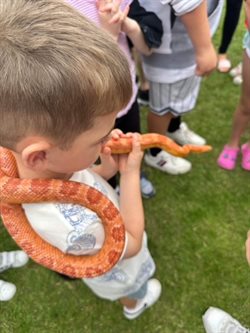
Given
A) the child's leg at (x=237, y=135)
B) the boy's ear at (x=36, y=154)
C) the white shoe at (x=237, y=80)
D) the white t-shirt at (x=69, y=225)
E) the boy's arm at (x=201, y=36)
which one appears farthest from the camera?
the white shoe at (x=237, y=80)

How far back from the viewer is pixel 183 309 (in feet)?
7.36

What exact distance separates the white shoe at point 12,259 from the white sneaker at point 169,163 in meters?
1.08

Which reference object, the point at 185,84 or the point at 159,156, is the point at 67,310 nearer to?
the point at 159,156

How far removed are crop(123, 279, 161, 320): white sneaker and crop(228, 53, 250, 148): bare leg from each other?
1.14 meters

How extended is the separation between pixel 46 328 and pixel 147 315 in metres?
0.55

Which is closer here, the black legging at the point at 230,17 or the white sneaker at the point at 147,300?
the white sneaker at the point at 147,300

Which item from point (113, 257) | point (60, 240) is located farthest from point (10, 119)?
point (113, 257)

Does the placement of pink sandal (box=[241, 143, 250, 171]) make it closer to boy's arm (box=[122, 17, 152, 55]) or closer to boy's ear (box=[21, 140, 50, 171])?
boy's arm (box=[122, 17, 152, 55])

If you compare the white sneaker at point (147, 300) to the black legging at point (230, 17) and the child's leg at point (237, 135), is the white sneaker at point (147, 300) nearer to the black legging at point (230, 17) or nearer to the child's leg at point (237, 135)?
the child's leg at point (237, 135)

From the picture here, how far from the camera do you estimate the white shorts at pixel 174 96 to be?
2363mm

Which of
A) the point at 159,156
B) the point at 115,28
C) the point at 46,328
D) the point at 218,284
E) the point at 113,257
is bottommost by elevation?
the point at 46,328

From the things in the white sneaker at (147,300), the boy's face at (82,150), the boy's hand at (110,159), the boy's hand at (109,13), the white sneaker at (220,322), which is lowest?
the white sneaker at (147,300)

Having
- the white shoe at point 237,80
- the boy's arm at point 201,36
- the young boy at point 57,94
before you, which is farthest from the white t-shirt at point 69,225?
the white shoe at point 237,80

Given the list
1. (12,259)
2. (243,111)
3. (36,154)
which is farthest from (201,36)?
(12,259)
